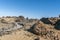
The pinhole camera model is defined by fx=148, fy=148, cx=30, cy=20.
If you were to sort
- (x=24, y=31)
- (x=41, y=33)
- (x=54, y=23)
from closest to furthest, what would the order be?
1. (x=41, y=33)
2. (x=24, y=31)
3. (x=54, y=23)

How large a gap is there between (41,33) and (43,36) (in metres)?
0.52

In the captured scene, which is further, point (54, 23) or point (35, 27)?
point (54, 23)

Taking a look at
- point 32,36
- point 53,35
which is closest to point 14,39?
point 32,36

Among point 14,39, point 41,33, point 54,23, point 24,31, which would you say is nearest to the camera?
point 14,39

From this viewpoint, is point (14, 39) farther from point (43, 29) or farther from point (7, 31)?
point (43, 29)

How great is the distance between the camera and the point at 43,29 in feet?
61.5

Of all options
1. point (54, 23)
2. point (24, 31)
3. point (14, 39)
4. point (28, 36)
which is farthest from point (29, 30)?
point (54, 23)

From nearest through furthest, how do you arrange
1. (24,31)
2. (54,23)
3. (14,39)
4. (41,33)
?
(14,39) < (41,33) < (24,31) < (54,23)

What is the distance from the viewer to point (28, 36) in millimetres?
17969

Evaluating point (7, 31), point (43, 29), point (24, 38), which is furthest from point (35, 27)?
point (7, 31)

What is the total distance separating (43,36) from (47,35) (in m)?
0.52

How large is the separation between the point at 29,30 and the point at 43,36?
2.72 metres

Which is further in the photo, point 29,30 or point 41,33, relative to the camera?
point 29,30

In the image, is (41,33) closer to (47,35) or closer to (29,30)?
(47,35)
